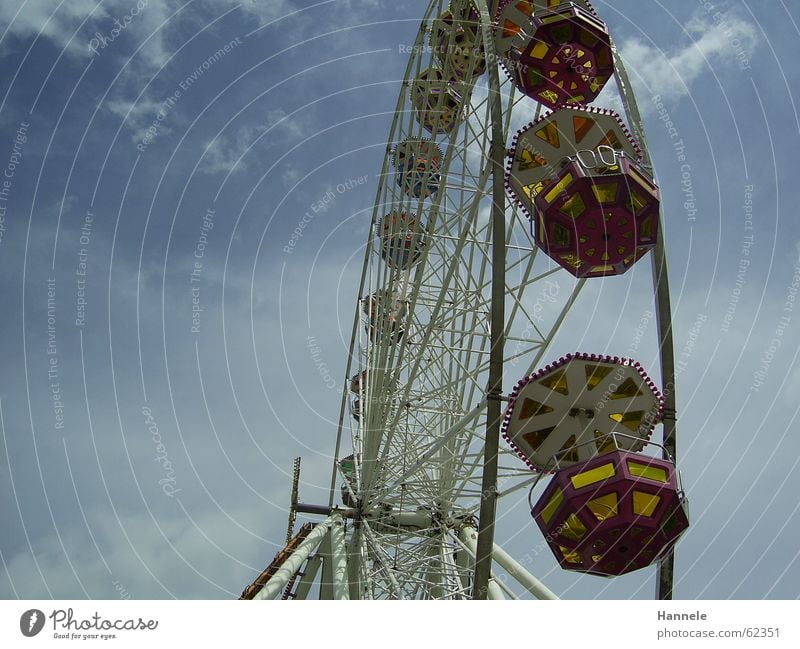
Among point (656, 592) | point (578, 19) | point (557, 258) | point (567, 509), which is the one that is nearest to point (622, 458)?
point (567, 509)

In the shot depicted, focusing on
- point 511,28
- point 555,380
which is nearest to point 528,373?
point 555,380

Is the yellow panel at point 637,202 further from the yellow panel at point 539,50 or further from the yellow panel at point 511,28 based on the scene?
the yellow panel at point 511,28

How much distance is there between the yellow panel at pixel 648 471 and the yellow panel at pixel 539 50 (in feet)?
25.0

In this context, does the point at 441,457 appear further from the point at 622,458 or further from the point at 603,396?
the point at 622,458

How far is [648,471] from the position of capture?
7.90m

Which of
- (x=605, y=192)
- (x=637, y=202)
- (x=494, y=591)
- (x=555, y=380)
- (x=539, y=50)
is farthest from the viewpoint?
(x=494, y=591)

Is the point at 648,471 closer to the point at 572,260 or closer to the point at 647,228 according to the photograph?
the point at 572,260

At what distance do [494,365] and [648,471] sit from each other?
8.05 feet

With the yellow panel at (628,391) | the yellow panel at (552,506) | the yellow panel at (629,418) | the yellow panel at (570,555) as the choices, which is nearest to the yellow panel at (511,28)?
the yellow panel at (628,391)

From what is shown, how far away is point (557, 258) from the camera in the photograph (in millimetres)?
9633

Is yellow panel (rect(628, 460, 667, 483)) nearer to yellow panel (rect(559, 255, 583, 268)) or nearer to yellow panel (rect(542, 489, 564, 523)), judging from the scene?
yellow panel (rect(542, 489, 564, 523))

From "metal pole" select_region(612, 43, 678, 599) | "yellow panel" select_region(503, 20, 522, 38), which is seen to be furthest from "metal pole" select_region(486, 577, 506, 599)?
"yellow panel" select_region(503, 20, 522, 38)

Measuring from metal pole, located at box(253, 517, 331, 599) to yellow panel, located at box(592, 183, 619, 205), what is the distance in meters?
10.1

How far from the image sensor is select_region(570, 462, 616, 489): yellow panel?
779cm
